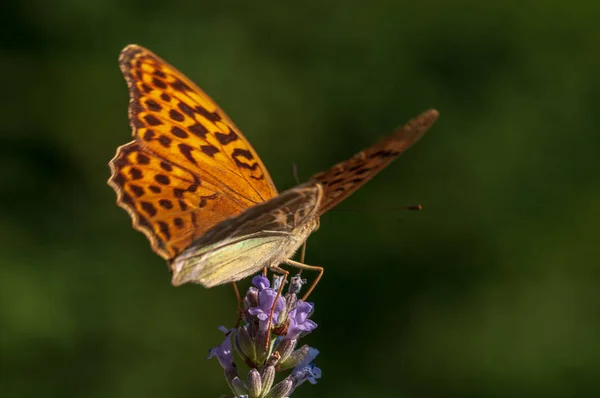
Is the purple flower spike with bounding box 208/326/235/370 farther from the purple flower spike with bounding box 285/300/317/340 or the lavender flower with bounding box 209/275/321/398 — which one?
the purple flower spike with bounding box 285/300/317/340

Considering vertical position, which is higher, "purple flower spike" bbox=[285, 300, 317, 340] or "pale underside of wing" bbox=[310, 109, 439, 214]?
"pale underside of wing" bbox=[310, 109, 439, 214]

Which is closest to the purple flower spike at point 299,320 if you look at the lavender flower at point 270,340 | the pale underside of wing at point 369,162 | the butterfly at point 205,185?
the lavender flower at point 270,340

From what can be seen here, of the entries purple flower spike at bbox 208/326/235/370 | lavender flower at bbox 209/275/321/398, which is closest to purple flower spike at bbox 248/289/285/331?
lavender flower at bbox 209/275/321/398

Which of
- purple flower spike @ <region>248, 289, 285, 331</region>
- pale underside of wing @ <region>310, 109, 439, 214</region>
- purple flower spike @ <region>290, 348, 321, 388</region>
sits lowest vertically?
purple flower spike @ <region>290, 348, 321, 388</region>

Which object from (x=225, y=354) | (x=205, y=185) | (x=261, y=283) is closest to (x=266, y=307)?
(x=261, y=283)

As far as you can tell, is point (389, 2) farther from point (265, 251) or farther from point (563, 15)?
point (265, 251)

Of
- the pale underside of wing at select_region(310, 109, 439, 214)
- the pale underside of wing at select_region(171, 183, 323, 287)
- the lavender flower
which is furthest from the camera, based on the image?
the lavender flower

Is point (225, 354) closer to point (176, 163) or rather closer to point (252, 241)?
point (252, 241)
